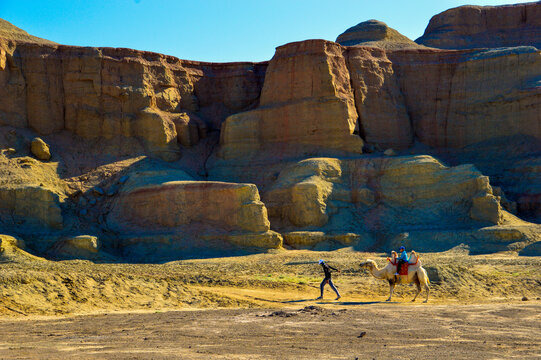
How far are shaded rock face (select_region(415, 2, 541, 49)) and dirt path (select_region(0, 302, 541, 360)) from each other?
60.0 m

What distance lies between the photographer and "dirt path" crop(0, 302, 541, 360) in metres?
12.6

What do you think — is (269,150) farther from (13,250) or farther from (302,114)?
(13,250)

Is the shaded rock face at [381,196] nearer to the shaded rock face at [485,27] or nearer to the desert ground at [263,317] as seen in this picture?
the desert ground at [263,317]

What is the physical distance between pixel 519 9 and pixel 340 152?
3765 centimetres

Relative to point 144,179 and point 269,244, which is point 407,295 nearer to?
point 269,244

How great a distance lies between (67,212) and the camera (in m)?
41.7

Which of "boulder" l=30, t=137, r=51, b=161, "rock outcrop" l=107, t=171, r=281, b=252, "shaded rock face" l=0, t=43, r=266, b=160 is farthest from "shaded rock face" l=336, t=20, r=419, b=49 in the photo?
"boulder" l=30, t=137, r=51, b=161

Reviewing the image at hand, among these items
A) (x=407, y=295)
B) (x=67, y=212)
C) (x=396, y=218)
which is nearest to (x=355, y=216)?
(x=396, y=218)

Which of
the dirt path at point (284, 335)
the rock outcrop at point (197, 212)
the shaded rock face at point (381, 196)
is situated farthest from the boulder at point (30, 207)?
the dirt path at point (284, 335)

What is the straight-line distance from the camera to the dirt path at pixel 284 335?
12562mm

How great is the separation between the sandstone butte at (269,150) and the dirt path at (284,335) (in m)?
20.8

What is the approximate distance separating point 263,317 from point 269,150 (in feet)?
115

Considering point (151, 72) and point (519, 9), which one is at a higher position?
point (519, 9)

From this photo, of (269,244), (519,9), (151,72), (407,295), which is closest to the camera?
(407,295)
